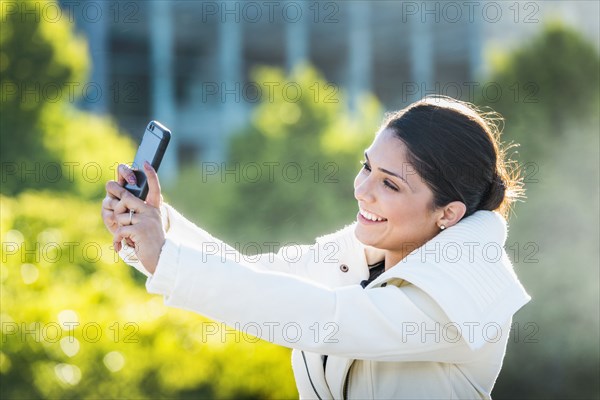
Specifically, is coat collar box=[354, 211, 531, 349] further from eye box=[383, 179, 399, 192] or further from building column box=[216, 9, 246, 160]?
building column box=[216, 9, 246, 160]

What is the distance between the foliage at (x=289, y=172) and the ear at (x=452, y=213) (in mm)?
6319

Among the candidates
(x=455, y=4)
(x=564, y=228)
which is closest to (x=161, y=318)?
(x=564, y=228)

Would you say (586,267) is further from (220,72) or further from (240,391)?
(220,72)

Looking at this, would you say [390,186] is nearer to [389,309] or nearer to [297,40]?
[389,309]

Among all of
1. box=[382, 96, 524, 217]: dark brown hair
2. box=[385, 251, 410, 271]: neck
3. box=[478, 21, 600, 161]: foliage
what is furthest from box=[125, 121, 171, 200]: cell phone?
box=[478, 21, 600, 161]: foliage

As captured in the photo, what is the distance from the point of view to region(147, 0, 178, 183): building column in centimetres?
2066

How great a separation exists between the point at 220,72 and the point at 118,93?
2925 mm

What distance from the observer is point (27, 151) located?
8.55 meters

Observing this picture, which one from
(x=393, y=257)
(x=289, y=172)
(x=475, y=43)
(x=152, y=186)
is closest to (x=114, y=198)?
(x=152, y=186)

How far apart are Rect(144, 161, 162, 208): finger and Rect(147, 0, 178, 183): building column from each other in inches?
729

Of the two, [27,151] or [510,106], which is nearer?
[27,151]

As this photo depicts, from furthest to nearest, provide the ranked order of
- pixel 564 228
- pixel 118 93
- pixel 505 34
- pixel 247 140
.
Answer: pixel 505 34
pixel 118 93
pixel 247 140
pixel 564 228

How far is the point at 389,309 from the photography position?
2.05m

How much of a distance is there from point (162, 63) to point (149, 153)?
19.1 metres
